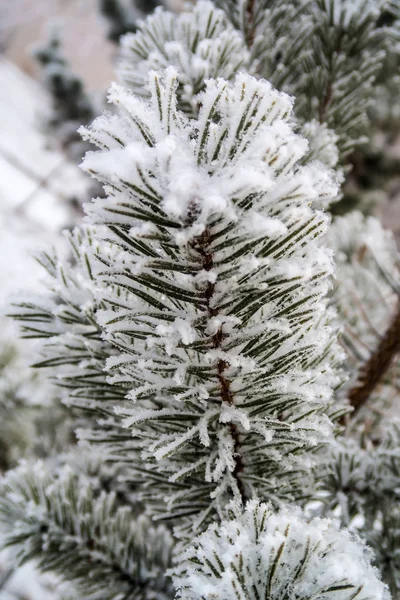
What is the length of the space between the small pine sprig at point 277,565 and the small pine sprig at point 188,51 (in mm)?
298

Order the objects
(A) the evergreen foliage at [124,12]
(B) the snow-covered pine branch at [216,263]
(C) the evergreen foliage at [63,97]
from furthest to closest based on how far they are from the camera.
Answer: (A) the evergreen foliage at [124,12] → (C) the evergreen foliage at [63,97] → (B) the snow-covered pine branch at [216,263]

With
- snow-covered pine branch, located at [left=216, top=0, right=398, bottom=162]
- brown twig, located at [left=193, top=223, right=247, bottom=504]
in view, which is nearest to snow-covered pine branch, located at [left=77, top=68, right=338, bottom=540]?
brown twig, located at [left=193, top=223, right=247, bottom=504]

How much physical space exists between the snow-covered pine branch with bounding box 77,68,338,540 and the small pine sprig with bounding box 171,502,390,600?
4cm

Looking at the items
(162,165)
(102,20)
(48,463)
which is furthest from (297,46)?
(102,20)

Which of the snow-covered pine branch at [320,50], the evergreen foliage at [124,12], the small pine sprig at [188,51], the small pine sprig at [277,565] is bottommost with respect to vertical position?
the small pine sprig at [277,565]

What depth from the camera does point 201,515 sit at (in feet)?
1.07

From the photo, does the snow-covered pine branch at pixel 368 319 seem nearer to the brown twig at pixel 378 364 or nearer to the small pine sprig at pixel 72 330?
the brown twig at pixel 378 364

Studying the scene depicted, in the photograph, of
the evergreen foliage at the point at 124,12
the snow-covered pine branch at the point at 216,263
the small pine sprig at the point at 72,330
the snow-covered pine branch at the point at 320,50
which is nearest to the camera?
the snow-covered pine branch at the point at 216,263

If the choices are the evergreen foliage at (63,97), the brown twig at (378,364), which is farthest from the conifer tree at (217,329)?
the evergreen foliage at (63,97)

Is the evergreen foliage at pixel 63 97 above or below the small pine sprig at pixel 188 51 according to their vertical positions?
above

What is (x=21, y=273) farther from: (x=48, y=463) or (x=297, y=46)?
(x=297, y=46)

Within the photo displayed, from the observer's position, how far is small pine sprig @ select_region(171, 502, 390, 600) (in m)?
0.24

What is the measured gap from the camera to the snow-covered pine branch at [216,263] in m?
0.22

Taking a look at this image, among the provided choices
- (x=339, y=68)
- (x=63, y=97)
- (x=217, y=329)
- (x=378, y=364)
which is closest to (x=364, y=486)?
(x=378, y=364)
